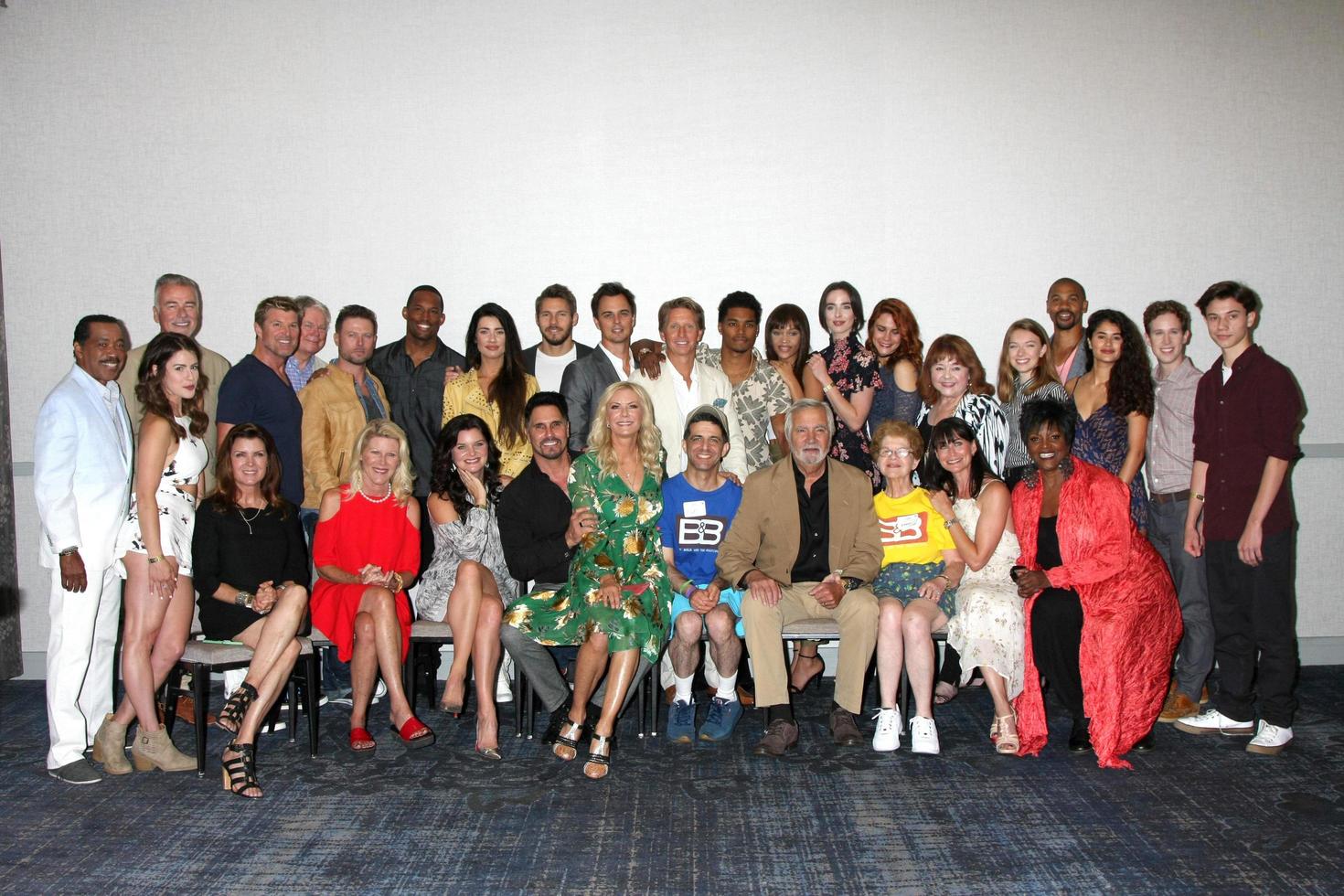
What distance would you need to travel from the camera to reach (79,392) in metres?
3.67

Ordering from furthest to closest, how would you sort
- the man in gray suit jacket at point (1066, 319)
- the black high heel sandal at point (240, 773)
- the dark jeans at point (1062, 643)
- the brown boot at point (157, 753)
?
the man in gray suit jacket at point (1066, 319) → the dark jeans at point (1062, 643) → the brown boot at point (157, 753) → the black high heel sandal at point (240, 773)

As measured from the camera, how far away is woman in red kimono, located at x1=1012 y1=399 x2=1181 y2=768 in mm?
3809

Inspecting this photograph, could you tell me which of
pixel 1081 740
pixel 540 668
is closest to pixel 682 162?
pixel 540 668

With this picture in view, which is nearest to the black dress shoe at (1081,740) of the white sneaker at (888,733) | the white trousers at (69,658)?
the white sneaker at (888,733)

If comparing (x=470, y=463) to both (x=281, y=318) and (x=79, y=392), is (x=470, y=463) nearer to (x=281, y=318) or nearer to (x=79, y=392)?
(x=281, y=318)

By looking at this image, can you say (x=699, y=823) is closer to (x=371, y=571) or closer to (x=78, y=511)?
(x=371, y=571)

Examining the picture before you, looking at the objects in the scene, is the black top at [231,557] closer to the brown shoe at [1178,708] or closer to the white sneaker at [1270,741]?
the brown shoe at [1178,708]

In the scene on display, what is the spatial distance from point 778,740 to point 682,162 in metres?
2.97

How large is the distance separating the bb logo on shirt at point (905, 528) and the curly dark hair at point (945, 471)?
145mm

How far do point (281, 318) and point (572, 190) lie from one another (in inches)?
65.1

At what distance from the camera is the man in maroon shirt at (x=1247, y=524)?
394 centimetres

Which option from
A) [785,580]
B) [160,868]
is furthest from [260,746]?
[785,580]

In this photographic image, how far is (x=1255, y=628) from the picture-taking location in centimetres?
401

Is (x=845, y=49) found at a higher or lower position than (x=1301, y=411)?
higher
